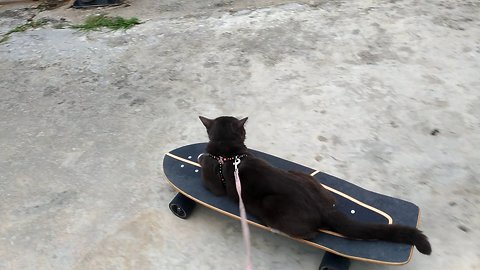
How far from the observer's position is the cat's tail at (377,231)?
2271mm

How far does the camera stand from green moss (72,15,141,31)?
510 centimetres

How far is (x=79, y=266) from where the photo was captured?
271 centimetres

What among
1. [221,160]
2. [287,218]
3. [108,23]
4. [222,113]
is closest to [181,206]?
[221,160]

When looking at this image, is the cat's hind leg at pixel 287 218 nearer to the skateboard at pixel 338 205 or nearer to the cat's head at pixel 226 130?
the skateboard at pixel 338 205

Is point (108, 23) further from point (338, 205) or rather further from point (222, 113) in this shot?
point (338, 205)

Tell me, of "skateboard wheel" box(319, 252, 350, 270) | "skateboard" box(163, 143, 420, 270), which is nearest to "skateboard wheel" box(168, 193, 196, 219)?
"skateboard" box(163, 143, 420, 270)

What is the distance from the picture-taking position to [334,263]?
244 centimetres

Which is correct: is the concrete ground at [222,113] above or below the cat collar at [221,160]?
below

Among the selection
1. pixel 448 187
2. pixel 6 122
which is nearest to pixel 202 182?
pixel 448 187

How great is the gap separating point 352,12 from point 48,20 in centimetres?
340

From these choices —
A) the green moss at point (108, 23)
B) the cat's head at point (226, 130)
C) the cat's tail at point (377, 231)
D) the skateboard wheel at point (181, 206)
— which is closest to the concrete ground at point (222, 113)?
the skateboard wheel at point (181, 206)

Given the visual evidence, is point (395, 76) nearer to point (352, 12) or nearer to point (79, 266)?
point (352, 12)

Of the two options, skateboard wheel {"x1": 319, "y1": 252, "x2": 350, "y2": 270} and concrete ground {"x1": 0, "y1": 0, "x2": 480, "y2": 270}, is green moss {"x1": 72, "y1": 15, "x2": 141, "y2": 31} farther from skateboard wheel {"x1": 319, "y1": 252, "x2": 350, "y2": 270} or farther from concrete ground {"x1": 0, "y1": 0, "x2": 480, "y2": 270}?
skateboard wheel {"x1": 319, "y1": 252, "x2": 350, "y2": 270}

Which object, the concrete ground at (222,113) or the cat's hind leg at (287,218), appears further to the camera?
the concrete ground at (222,113)
